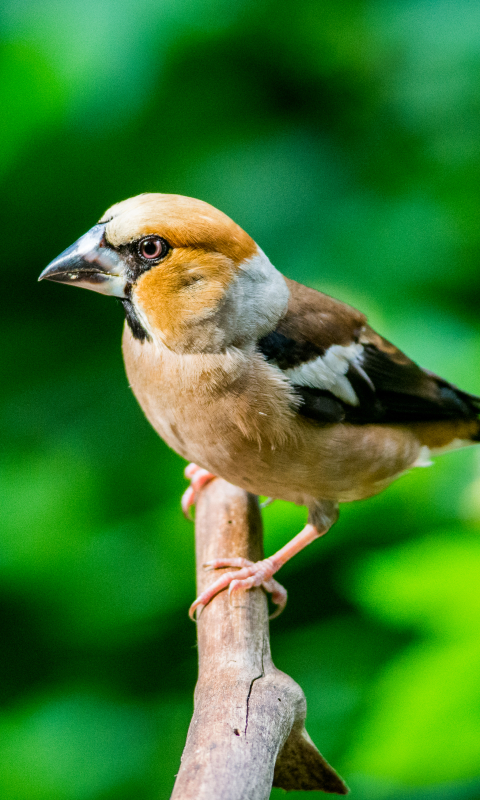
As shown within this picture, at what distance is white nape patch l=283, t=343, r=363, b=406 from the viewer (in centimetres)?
225

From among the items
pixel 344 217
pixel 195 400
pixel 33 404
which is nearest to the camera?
pixel 195 400

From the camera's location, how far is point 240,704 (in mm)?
1709

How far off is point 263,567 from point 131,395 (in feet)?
5.28

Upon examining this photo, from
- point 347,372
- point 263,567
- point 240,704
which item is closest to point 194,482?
point 263,567

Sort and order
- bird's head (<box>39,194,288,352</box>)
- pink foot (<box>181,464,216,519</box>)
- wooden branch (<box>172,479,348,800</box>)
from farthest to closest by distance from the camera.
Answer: pink foot (<box>181,464,216,519</box>)
bird's head (<box>39,194,288,352</box>)
wooden branch (<box>172,479,348,800</box>)

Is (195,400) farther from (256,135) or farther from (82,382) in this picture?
(256,135)

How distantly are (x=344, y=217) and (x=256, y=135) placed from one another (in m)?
0.61

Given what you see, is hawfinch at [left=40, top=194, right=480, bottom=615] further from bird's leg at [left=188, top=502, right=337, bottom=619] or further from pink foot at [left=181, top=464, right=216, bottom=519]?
pink foot at [left=181, top=464, right=216, bottom=519]

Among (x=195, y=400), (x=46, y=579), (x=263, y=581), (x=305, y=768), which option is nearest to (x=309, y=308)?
(x=195, y=400)

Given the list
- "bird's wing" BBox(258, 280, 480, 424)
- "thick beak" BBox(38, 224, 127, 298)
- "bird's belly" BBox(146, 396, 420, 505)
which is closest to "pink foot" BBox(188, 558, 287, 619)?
"bird's belly" BBox(146, 396, 420, 505)

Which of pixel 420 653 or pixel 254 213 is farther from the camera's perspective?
pixel 254 213

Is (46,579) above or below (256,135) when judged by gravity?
below

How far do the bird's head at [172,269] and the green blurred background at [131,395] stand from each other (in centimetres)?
119

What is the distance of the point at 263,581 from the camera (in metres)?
2.29
